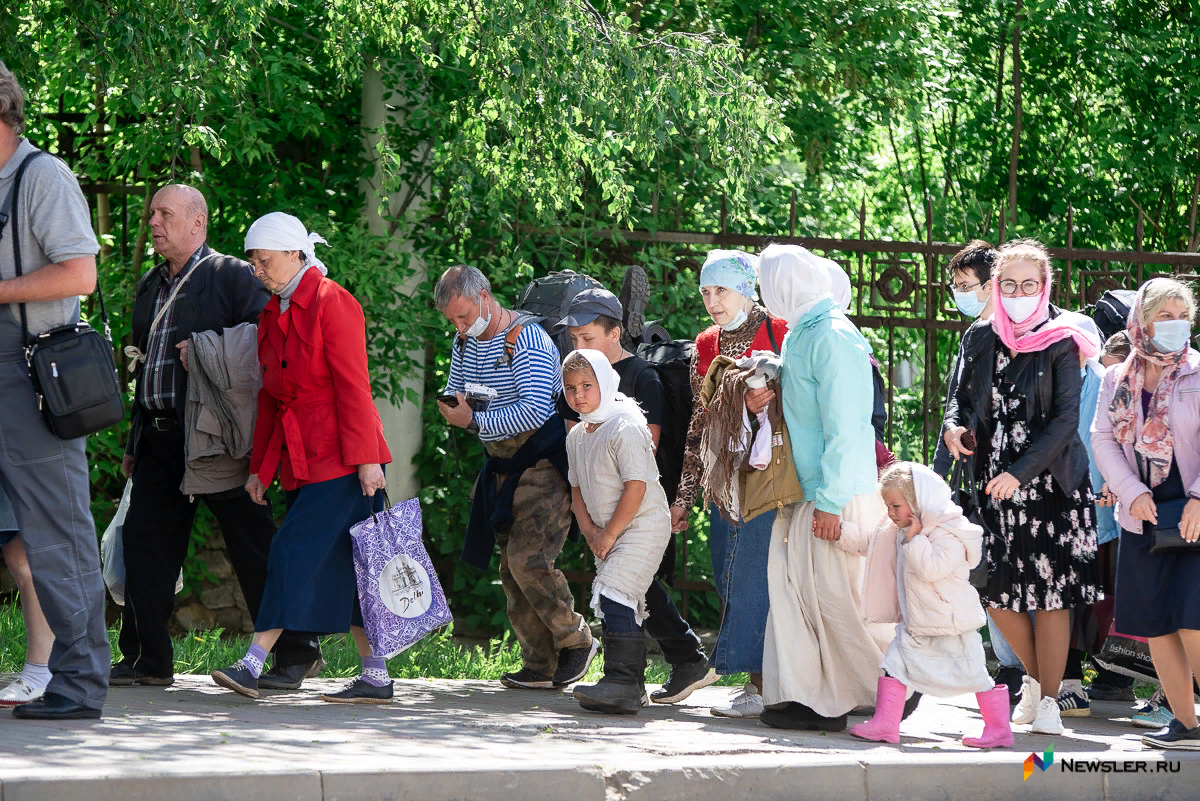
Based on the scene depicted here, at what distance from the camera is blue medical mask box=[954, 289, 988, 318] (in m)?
6.48

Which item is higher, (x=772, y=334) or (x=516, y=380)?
(x=772, y=334)

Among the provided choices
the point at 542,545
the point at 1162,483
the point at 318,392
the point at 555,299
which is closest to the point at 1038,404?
the point at 1162,483

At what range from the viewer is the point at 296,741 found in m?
4.80

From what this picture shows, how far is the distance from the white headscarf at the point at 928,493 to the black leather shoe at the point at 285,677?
2765mm

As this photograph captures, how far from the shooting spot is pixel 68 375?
4.90 metres

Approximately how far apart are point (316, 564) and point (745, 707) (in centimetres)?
189

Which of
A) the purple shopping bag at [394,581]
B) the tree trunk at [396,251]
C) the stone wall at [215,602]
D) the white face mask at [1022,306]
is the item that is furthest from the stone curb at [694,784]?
the stone wall at [215,602]

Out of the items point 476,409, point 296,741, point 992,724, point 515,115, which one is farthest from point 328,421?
point 992,724

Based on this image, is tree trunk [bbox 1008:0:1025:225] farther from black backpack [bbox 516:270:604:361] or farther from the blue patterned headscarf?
the blue patterned headscarf

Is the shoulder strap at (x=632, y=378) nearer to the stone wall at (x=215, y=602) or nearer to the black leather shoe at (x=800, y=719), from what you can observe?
the black leather shoe at (x=800, y=719)

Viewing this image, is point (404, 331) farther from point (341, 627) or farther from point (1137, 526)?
point (1137, 526)

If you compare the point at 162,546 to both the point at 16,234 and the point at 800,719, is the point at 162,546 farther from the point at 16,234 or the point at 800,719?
the point at 800,719

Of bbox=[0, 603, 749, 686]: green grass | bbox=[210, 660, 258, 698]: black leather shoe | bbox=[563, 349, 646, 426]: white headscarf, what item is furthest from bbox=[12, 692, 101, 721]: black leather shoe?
bbox=[563, 349, 646, 426]: white headscarf

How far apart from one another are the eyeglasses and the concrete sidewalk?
5.80 feet
